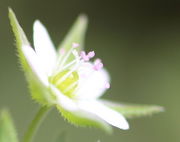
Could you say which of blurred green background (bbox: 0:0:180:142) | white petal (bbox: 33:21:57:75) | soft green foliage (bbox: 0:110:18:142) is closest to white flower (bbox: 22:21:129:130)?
white petal (bbox: 33:21:57:75)

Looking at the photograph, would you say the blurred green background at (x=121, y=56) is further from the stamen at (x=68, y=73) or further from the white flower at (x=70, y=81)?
the stamen at (x=68, y=73)

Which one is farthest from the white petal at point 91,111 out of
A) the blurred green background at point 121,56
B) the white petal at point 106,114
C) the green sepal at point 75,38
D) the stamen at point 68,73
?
the blurred green background at point 121,56

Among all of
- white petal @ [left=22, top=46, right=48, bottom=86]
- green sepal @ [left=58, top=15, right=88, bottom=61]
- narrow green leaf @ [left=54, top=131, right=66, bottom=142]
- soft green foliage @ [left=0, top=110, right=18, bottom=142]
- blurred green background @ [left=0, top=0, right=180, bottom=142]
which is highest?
blurred green background @ [left=0, top=0, right=180, bottom=142]

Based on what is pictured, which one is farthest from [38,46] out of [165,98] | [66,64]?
[165,98]

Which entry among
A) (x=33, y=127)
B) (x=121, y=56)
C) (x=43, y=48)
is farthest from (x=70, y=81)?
(x=121, y=56)

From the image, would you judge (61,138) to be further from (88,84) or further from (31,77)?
(88,84)

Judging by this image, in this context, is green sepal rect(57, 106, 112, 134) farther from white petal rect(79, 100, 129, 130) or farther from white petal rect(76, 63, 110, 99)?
white petal rect(76, 63, 110, 99)

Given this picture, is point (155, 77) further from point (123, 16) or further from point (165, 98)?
point (123, 16)
